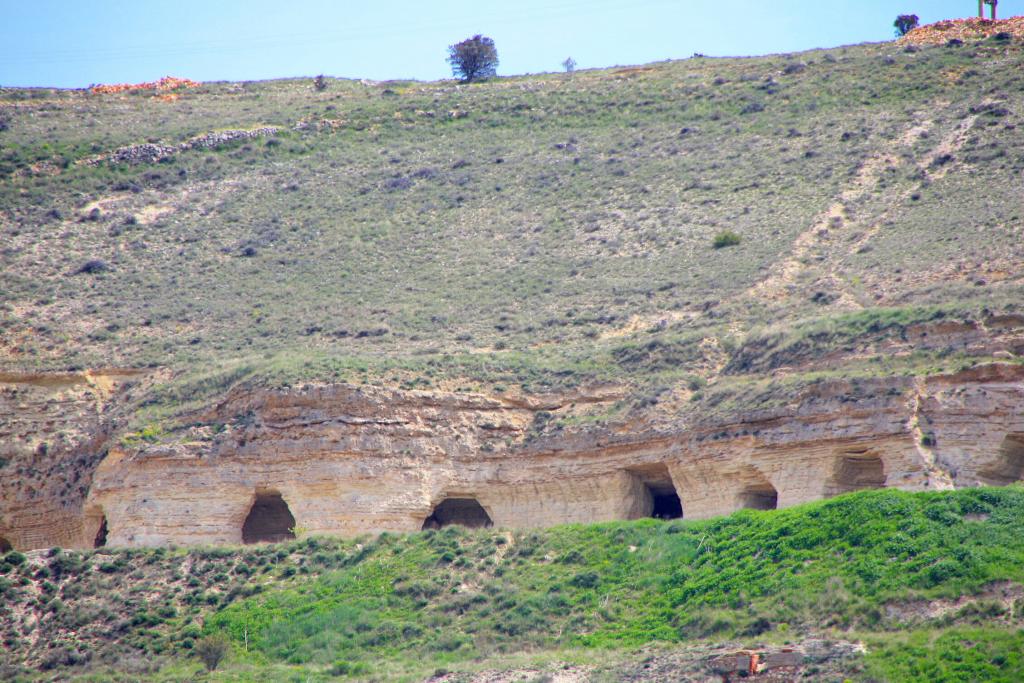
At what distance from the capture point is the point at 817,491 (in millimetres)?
34438

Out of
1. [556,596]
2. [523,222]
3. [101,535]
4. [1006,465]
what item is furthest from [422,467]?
[523,222]

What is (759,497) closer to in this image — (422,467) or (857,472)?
(857,472)

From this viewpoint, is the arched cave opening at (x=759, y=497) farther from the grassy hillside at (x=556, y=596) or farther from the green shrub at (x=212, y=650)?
the green shrub at (x=212, y=650)

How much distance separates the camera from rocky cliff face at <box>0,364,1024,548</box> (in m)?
35.1

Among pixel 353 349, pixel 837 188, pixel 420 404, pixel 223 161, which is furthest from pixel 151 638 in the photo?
pixel 223 161

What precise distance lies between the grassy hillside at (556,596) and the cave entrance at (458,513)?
3912 millimetres

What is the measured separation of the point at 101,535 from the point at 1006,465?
2423cm

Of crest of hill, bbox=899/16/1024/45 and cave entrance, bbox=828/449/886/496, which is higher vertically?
crest of hill, bbox=899/16/1024/45

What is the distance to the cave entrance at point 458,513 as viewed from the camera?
131 ft

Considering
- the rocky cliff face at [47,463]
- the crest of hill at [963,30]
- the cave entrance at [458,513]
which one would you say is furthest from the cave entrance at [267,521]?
the crest of hill at [963,30]

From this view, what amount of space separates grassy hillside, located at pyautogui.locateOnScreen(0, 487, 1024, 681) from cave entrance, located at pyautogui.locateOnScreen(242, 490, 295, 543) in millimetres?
3875

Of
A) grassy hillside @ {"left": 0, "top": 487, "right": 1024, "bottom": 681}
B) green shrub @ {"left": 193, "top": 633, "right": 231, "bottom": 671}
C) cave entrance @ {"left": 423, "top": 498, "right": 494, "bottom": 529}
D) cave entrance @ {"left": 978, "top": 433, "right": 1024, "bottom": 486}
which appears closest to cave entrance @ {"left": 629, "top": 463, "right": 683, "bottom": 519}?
grassy hillside @ {"left": 0, "top": 487, "right": 1024, "bottom": 681}

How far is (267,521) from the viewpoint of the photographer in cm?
4053

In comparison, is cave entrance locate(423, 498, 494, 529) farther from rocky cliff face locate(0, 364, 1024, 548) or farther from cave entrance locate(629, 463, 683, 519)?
cave entrance locate(629, 463, 683, 519)
